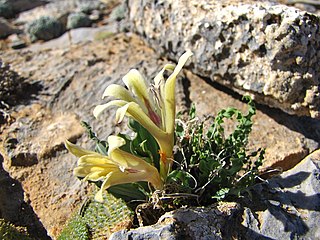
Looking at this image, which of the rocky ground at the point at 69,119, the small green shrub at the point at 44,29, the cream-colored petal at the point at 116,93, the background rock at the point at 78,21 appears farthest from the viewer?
the background rock at the point at 78,21

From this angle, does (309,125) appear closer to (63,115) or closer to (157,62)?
(157,62)

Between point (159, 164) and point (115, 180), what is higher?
point (115, 180)

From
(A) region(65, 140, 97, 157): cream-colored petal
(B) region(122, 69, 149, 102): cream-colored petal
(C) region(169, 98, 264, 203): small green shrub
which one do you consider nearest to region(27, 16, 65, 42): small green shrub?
(C) region(169, 98, 264, 203): small green shrub

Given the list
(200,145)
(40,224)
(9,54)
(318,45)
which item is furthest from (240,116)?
(9,54)

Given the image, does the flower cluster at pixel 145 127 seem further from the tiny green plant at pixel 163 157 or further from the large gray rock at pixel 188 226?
the large gray rock at pixel 188 226

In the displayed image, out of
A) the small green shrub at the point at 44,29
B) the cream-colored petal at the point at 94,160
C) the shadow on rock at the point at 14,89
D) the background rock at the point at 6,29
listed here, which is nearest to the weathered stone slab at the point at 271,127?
the cream-colored petal at the point at 94,160

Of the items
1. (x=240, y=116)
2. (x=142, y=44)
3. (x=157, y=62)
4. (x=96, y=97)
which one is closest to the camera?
(x=240, y=116)

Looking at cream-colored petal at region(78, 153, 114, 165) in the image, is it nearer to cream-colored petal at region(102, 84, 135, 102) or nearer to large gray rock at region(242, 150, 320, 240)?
cream-colored petal at region(102, 84, 135, 102)

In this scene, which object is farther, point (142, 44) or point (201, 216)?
point (142, 44)
